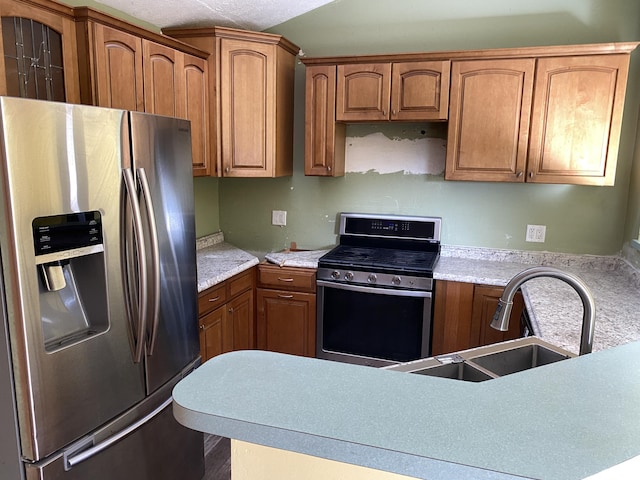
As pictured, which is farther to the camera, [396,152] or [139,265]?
[396,152]

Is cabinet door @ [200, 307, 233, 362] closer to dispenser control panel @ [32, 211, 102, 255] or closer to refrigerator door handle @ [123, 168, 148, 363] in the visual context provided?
refrigerator door handle @ [123, 168, 148, 363]

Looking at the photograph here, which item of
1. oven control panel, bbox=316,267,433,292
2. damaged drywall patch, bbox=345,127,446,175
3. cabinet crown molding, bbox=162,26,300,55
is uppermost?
cabinet crown molding, bbox=162,26,300,55

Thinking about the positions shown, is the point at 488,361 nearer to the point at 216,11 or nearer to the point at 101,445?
the point at 101,445

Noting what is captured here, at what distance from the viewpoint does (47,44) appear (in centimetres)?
191

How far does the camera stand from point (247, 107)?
307 cm

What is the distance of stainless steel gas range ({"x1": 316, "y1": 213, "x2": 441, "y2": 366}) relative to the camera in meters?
2.92

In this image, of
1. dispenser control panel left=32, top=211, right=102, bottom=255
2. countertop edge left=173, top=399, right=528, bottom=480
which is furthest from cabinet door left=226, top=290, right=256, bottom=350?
countertop edge left=173, top=399, right=528, bottom=480

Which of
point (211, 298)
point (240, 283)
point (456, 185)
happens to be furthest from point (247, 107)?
point (456, 185)

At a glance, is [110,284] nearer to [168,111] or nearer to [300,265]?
[168,111]

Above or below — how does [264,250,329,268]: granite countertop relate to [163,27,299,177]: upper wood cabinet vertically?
below

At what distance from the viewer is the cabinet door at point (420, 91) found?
2873 millimetres

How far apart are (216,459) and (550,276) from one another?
1964 mm

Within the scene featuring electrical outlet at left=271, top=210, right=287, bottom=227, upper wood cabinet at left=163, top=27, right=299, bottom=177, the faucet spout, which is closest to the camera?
the faucet spout

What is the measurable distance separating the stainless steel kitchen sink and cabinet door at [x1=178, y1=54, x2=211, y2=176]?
199cm
